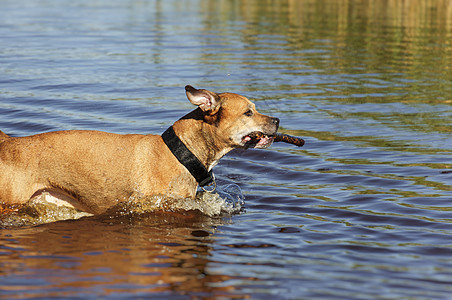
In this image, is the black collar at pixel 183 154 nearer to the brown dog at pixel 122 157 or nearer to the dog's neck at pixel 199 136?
the brown dog at pixel 122 157

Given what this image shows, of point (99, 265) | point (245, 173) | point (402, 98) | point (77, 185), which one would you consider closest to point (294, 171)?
point (245, 173)

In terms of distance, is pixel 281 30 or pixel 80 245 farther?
pixel 281 30

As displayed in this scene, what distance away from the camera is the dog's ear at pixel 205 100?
8.90m

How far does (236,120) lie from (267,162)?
12.3ft

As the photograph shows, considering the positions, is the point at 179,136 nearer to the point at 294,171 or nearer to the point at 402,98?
the point at 294,171

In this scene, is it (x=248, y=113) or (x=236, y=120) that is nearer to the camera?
(x=236, y=120)

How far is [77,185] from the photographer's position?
28.1ft

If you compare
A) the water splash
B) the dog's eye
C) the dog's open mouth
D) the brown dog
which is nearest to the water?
the water splash

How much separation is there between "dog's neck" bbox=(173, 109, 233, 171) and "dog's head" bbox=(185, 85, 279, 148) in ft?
0.28

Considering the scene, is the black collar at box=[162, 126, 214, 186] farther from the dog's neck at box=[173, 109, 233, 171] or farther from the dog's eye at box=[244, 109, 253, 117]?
the dog's eye at box=[244, 109, 253, 117]

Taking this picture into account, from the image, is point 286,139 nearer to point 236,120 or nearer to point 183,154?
point 236,120

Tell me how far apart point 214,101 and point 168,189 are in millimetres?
1424

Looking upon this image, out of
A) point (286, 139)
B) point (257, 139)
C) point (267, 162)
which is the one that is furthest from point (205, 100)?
point (267, 162)

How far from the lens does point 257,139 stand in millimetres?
9547
